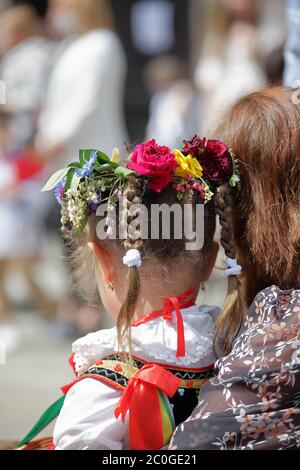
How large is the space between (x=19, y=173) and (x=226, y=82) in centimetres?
140

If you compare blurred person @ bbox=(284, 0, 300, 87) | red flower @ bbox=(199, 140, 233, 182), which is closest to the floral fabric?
red flower @ bbox=(199, 140, 233, 182)

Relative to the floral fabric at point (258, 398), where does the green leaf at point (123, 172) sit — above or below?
above

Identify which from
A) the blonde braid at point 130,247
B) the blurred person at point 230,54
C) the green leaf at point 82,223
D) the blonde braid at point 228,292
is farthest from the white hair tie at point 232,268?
the blurred person at point 230,54

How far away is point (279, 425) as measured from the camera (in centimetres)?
181

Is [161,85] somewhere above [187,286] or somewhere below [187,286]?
above

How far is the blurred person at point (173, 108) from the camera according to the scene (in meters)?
5.54

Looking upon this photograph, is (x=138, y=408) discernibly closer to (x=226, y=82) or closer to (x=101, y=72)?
(x=101, y=72)

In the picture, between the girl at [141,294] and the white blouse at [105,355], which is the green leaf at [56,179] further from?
the white blouse at [105,355]

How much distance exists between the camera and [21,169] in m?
5.56

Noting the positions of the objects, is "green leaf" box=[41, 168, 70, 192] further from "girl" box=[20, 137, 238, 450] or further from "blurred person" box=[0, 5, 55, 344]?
"blurred person" box=[0, 5, 55, 344]

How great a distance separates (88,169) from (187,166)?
226mm

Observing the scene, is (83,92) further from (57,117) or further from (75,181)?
(75,181)

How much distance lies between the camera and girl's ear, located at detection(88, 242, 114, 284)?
209cm
